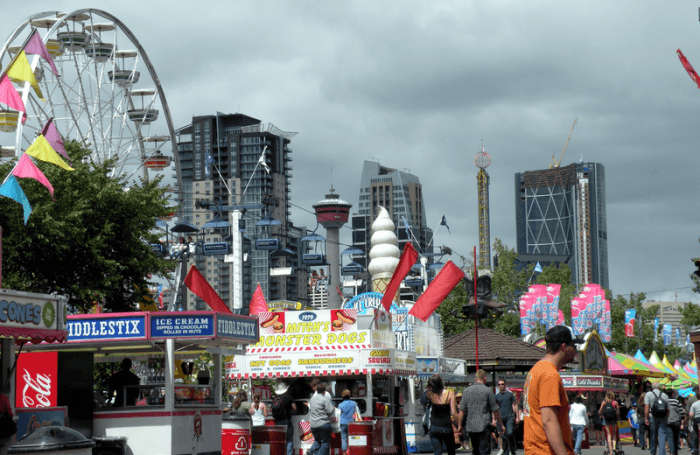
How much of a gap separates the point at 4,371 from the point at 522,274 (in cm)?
6644

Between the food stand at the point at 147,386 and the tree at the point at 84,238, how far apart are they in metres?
15.5

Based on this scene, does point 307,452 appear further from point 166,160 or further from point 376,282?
point 376,282

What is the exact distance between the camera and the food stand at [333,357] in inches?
979

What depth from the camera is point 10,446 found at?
13602 millimetres

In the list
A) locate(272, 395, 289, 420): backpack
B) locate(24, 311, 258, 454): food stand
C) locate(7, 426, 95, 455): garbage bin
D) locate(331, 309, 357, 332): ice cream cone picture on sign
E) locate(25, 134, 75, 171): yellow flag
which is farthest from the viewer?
locate(331, 309, 357, 332): ice cream cone picture on sign

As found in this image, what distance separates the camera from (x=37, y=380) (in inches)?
693

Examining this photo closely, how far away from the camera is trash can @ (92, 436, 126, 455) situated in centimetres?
1817

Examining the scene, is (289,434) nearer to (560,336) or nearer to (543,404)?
(560,336)

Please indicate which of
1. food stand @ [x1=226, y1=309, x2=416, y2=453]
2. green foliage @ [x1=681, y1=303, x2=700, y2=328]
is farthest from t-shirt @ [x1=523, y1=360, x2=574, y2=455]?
green foliage @ [x1=681, y1=303, x2=700, y2=328]

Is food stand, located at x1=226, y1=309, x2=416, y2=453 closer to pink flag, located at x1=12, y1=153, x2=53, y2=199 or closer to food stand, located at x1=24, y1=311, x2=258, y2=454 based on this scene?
food stand, located at x1=24, y1=311, x2=258, y2=454

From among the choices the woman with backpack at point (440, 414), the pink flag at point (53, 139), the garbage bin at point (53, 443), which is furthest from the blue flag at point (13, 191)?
the woman with backpack at point (440, 414)

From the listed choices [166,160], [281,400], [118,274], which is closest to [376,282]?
[166,160]

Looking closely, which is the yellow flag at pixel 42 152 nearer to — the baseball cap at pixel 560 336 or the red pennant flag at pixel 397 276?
the red pennant flag at pixel 397 276

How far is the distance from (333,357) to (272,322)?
2055 mm
